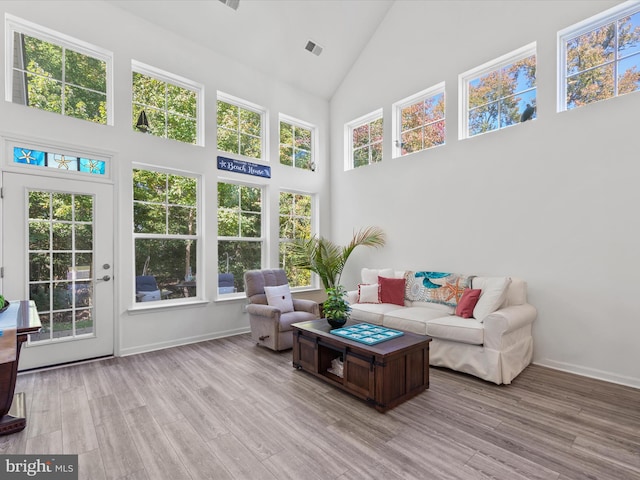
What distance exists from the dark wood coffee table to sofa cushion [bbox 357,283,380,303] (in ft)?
4.75

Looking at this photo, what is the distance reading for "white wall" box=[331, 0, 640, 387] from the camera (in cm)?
311

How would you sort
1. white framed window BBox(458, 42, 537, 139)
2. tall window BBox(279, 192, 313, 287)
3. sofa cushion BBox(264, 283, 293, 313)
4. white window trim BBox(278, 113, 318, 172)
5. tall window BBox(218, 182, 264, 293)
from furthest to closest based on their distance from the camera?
white window trim BBox(278, 113, 318, 172) < tall window BBox(279, 192, 313, 287) < tall window BBox(218, 182, 264, 293) < sofa cushion BBox(264, 283, 293, 313) < white framed window BBox(458, 42, 537, 139)

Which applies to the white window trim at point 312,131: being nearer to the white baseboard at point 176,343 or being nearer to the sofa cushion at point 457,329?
the white baseboard at point 176,343

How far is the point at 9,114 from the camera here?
3271 mm

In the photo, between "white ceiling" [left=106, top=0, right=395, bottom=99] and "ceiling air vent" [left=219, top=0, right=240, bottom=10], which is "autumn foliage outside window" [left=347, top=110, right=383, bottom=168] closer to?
"white ceiling" [left=106, top=0, right=395, bottom=99]

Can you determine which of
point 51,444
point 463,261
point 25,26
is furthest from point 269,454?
point 25,26

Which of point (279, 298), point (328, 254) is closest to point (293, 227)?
point (328, 254)

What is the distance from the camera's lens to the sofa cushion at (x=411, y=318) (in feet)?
11.7

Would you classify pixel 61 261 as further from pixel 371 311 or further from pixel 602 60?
pixel 602 60

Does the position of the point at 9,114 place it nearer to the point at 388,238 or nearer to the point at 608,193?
the point at 388,238

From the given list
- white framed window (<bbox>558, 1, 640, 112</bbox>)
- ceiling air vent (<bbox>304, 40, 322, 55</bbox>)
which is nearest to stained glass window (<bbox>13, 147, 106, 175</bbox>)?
ceiling air vent (<bbox>304, 40, 322, 55</bbox>)

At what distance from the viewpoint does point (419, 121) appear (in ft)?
16.1

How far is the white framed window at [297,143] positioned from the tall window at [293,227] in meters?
0.59

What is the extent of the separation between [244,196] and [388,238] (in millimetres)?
2446
